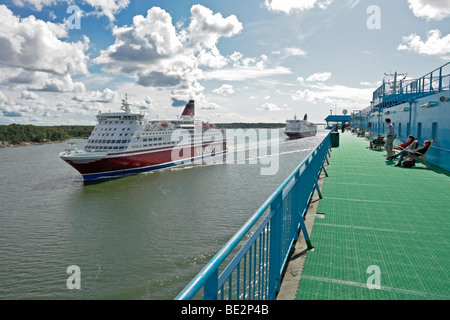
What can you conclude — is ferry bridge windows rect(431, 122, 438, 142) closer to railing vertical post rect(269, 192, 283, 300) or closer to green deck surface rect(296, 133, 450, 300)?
green deck surface rect(296, 133, 450, 300)

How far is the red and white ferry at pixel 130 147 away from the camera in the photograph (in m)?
29.1

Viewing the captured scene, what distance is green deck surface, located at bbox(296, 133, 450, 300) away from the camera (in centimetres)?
320

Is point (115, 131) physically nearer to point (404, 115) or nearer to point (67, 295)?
point (67, 295)

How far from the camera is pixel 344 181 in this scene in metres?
8.76

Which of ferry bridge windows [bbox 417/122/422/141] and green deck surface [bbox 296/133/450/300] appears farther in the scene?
ferry bridge windows [bbox 417/122/422/141]

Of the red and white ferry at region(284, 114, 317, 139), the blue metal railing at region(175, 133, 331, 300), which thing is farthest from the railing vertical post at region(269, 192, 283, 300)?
the red and white ferry at region(284, 114, 317, 139)

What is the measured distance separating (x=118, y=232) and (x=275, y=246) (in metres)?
13.0

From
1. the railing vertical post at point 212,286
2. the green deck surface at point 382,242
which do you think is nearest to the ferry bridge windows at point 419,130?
the green deck surface at point 382,242

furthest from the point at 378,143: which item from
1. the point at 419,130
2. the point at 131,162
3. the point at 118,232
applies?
the point at 131,162

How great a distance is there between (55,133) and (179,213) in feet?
420

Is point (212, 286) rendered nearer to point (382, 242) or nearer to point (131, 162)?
point (382, 242)

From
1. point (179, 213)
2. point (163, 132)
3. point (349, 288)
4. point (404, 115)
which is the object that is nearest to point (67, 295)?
point (179, 213)

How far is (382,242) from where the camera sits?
441 centimetres

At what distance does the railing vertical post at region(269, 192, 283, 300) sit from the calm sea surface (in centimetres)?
658
